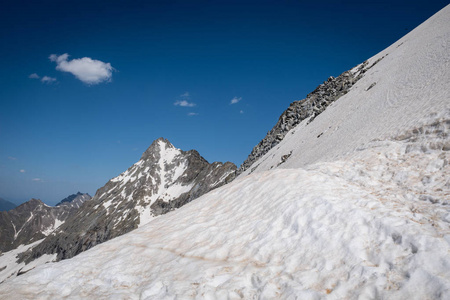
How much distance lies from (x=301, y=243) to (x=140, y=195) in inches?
5829

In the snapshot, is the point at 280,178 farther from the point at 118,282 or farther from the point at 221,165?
the point at 221,165

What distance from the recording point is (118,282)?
770 cm

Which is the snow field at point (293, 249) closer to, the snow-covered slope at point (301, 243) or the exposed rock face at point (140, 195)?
the snow-covered slope at point (301, 243)

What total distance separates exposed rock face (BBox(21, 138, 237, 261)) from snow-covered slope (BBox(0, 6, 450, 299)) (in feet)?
282

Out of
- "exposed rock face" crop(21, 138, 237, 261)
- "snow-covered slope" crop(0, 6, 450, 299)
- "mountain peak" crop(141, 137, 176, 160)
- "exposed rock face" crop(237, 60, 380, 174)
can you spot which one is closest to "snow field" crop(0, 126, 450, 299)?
"snow-covered slope" crop(0, 6, 450, 299)

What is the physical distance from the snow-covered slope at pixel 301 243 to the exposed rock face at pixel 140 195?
282 ft

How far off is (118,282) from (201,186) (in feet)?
357

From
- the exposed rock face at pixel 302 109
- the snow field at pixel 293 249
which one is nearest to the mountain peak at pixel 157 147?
the exposed rock face at pixel 302 109

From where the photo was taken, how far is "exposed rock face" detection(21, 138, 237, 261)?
11762 cm

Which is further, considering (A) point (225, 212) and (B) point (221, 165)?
(B) point (221, 165)

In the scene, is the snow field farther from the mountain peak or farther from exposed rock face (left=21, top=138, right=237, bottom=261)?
the mountain peak

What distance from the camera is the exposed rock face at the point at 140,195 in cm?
11762

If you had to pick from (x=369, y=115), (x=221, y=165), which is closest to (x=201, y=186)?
(x=221, y=165)

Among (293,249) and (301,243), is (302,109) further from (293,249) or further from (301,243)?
(293,249)
